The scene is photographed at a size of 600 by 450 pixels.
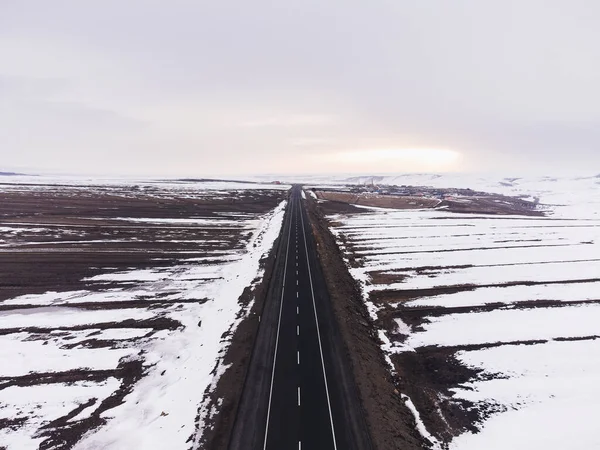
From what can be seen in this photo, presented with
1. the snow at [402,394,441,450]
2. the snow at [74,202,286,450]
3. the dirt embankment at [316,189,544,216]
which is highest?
the dirt embankment at [316,189,544,216]

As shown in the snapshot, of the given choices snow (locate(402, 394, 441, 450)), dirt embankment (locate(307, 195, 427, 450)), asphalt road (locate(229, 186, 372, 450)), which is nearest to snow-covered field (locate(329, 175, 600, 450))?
snow (locate(402, 394, 441, 450))

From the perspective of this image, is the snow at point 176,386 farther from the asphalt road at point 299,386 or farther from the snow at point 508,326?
the snow at point 508,326

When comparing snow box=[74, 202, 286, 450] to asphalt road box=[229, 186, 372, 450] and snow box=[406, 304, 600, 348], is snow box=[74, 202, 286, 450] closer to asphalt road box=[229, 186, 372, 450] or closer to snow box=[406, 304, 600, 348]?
asphalt road box=[229, 186, 372, 450]

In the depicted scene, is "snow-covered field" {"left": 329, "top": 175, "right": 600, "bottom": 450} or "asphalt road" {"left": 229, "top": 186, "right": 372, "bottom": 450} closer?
"asphalt road" {"left": 229, "top": 186, "right": 372, "bottom": 450}

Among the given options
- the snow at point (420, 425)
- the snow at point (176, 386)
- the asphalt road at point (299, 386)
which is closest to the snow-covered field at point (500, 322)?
the snow at point (420, 425)

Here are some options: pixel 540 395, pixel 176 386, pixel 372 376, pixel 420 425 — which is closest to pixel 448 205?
pixel 540 395

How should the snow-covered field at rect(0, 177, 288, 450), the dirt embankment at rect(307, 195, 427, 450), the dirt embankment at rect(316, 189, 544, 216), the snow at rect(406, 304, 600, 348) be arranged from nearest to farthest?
1. the dirt embankment at rect(307, 195, 427, 450)
2. the snow-covered field at rect(0, 177, 288, 450)
3. the snow at rect(406, 304, 600, 348)
4. the dirt embankment at rect(316, 189, 544, 216)
